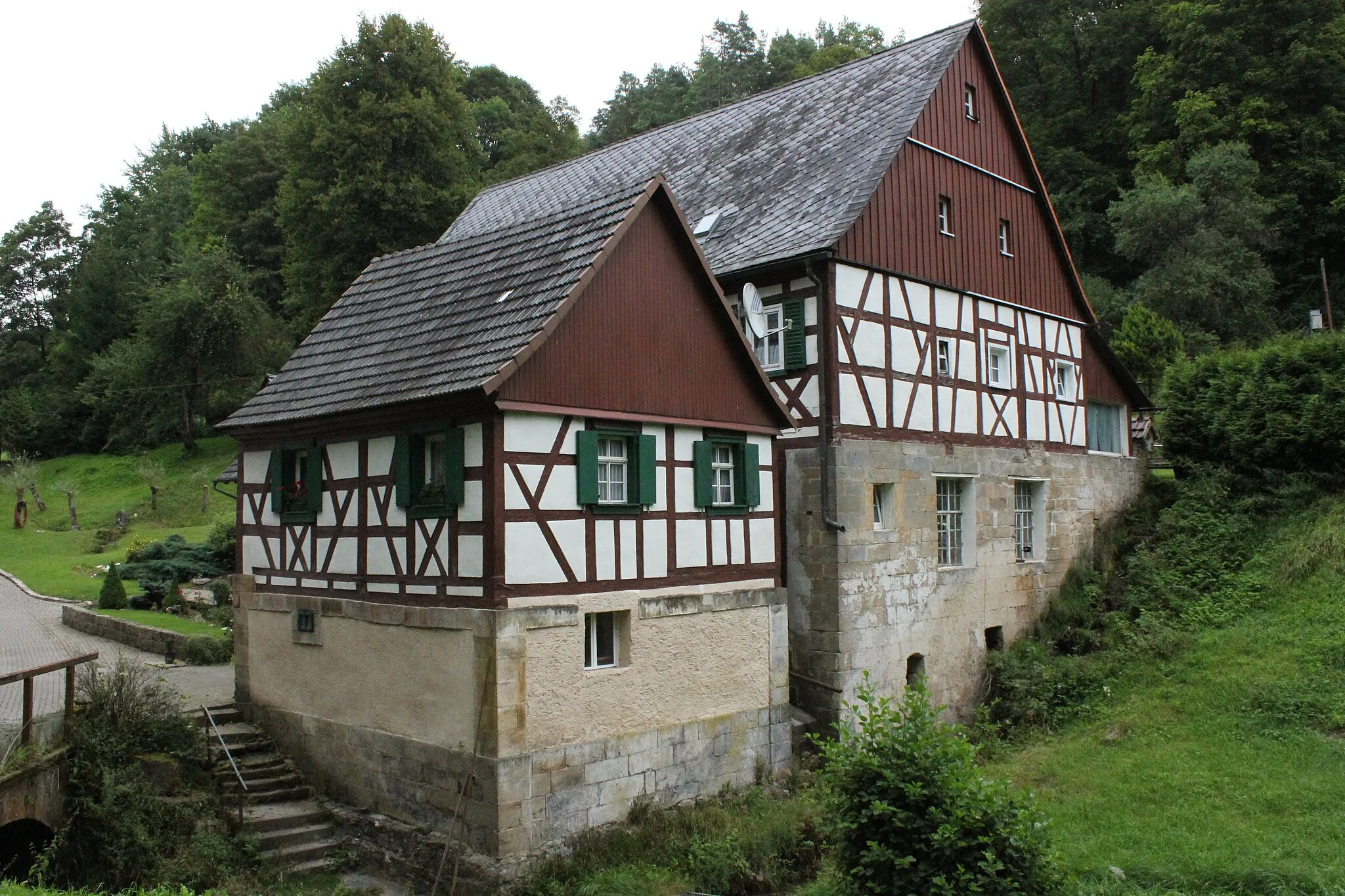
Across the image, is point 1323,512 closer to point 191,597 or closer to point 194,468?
point 191,597

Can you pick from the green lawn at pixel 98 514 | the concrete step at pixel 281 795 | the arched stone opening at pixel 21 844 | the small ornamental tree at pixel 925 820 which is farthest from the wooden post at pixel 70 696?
the green lawn at pixel 98 514

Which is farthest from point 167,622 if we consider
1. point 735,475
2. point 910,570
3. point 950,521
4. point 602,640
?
point 950,521

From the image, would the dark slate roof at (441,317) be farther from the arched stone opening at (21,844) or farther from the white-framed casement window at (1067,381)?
the white-framed casement window at (1067,381)

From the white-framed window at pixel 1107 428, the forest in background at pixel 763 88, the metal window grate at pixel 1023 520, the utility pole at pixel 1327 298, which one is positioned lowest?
the metal window grate at pixel 1023 520

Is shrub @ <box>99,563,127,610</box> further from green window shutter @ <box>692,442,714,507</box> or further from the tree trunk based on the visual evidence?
the tree trunk

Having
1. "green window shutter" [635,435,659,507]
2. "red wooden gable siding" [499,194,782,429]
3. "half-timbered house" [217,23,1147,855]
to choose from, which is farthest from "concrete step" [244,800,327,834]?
"red wooden gable siding" [499,194,782,429]

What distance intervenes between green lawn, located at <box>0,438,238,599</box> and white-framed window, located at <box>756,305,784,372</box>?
19.0m

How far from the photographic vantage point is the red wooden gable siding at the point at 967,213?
17.9 meters

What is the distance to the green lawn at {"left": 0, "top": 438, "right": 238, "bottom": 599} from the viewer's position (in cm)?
3114

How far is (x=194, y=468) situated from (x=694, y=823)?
118 ft

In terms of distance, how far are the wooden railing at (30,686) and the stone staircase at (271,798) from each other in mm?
1822

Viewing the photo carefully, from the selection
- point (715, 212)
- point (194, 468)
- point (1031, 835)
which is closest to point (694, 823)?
point (1031, 835)

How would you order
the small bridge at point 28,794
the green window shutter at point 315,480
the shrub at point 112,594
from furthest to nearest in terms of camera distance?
the shrub at point 112,594, the green window shutter at point 315,480, the small bridge at point 28,794

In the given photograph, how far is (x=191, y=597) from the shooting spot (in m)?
25.9
